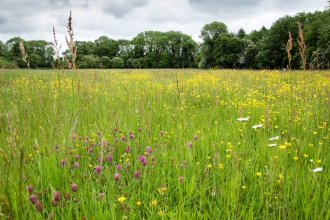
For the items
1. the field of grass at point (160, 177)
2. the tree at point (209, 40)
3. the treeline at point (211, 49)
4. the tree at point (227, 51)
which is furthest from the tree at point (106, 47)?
the field of grass at point (160, 177)

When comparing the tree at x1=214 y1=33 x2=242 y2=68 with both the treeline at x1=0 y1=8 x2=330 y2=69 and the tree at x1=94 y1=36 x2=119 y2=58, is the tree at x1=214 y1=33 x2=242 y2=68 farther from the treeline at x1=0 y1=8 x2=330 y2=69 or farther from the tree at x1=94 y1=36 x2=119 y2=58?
the tree at x1=94 y1=36 x2=119 y2=58

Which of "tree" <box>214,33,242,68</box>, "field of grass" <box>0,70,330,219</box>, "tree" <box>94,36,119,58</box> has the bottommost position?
"field of grass" <box>0,70,330,219</box>

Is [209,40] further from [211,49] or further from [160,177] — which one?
[160,177]

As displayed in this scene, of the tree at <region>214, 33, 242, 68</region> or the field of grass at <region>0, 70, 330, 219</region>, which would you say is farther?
the tree at <region>214, 33, 242, 68</region>

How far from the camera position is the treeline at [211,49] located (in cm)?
2255

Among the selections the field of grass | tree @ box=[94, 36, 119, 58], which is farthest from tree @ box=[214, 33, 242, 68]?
tree @ box=[94, 36, 119, 58]

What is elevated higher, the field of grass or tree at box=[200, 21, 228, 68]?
tree at box=[200, 21, 228, 68]

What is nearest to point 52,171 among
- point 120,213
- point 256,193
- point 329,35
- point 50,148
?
point 50,148

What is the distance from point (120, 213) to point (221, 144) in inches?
56.0

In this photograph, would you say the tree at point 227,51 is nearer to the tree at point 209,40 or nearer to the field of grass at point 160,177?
the tree at point 209,40

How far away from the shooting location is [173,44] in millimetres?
88750

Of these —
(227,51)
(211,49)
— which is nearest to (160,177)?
(227,51)

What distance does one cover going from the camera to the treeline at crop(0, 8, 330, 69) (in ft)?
74.0

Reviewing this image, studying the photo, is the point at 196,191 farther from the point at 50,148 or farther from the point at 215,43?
the point at 215,43
